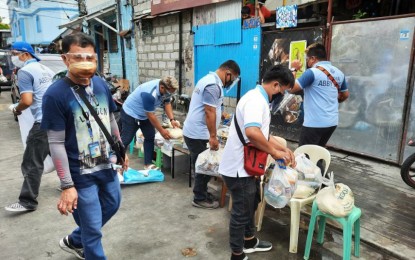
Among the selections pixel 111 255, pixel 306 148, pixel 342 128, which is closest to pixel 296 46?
pixel 342 128

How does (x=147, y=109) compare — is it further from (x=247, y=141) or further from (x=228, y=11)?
(x=228, y=11)

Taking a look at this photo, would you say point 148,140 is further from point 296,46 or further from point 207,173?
point 296,46

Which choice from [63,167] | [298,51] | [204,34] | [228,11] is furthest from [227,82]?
[204,34]

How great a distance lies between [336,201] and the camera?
2.59 meters

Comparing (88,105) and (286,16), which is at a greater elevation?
(286,16)

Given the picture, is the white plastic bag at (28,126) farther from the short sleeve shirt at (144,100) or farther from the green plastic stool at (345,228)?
the green plastic stool at (345,228)

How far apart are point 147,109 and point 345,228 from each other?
2798mm

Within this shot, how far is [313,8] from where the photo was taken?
6.17 metres

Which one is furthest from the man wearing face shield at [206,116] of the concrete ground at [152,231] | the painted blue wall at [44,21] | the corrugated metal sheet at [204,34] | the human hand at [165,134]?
the painted blue wall at [44,21]

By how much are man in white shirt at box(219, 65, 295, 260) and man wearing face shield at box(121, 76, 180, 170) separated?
198cm

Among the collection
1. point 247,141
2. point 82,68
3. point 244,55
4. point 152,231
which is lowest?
point 152,231

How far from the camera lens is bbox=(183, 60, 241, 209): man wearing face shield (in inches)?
135

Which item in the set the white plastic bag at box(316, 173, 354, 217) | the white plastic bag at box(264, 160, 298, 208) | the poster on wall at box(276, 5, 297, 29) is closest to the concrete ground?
the white plastic bag at box(316, 173, 354, 217)

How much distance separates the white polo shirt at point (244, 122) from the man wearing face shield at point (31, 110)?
2383 mm
